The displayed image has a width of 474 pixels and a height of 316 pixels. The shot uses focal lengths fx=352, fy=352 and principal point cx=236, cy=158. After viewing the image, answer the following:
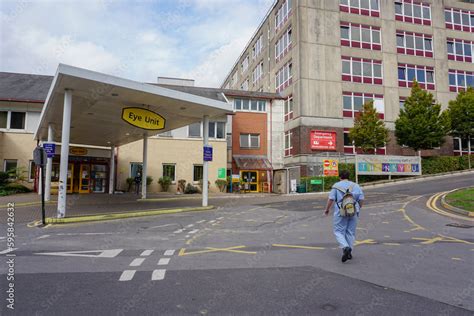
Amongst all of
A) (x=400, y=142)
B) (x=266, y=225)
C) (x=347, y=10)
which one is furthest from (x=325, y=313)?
(x=347, y=10)

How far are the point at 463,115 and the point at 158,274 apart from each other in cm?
3408

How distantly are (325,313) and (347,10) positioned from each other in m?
34.3

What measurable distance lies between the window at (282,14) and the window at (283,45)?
154 cm

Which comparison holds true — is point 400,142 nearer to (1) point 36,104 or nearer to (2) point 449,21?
(2) point 449,21

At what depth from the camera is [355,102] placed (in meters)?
32.4

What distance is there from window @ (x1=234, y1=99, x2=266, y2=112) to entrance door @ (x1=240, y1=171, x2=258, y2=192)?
594 centimetres

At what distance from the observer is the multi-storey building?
3139 centimetres

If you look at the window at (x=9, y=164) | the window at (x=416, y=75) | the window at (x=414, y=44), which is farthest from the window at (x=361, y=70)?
the window at (x=9, y=164)

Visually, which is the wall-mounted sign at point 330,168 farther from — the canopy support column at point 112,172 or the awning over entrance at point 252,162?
the canopy support column at point 112,172

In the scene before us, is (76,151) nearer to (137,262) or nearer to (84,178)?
(84,178)

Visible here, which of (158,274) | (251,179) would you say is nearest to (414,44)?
(251,179)

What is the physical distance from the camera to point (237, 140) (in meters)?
32.1

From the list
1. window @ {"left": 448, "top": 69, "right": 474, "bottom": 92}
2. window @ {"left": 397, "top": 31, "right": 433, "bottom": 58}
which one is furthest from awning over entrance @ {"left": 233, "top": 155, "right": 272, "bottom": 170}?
window @ {"left": 448, "top": 69, "right": 474, "bottom": 92}

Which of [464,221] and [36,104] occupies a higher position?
[36,104]
